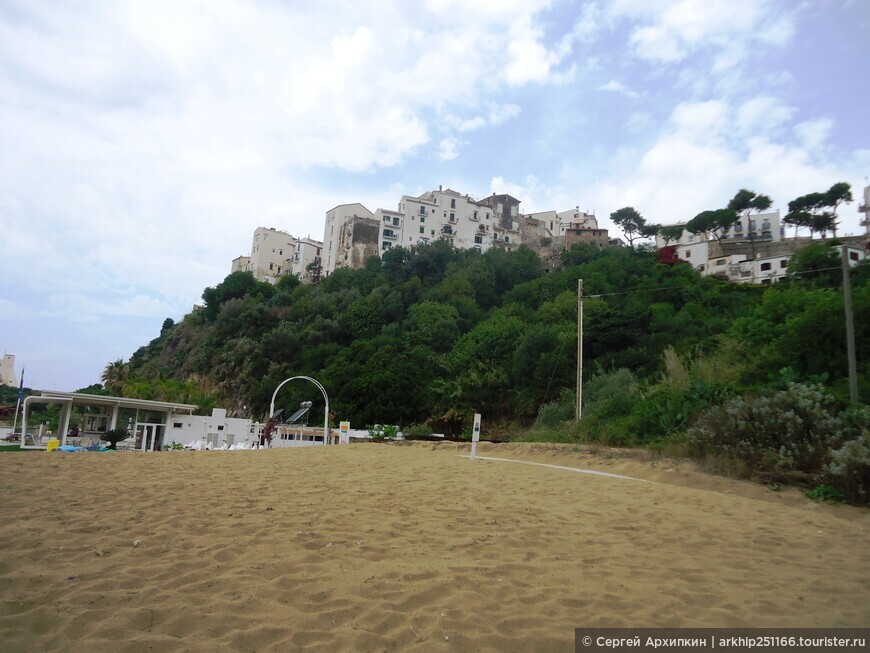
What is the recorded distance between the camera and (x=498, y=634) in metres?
3.55

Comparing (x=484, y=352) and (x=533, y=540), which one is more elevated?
(x=484, y=352)

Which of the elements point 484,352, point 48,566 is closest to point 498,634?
point 48,566

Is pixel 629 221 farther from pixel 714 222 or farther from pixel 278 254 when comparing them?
pixel 278 254

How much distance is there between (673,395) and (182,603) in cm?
1450

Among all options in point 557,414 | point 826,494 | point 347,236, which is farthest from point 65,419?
point 347,236

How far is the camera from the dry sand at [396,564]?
3602mm

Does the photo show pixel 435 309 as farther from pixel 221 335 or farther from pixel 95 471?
pixel 95 471

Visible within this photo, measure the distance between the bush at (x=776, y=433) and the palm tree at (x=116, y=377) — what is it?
5454 cm

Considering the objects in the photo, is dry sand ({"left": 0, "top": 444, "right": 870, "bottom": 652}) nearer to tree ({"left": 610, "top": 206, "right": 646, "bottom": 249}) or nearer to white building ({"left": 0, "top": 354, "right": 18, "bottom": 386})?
tree ({"left": 610, "top": 206, "right": 646, "bottom": 249})

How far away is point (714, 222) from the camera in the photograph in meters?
72.9

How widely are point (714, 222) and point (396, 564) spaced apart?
79.3m

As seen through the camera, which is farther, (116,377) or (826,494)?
(116,377)

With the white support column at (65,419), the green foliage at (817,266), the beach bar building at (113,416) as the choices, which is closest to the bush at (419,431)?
the beach bar building at (113,416)

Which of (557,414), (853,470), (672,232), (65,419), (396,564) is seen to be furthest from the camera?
(672,232)
